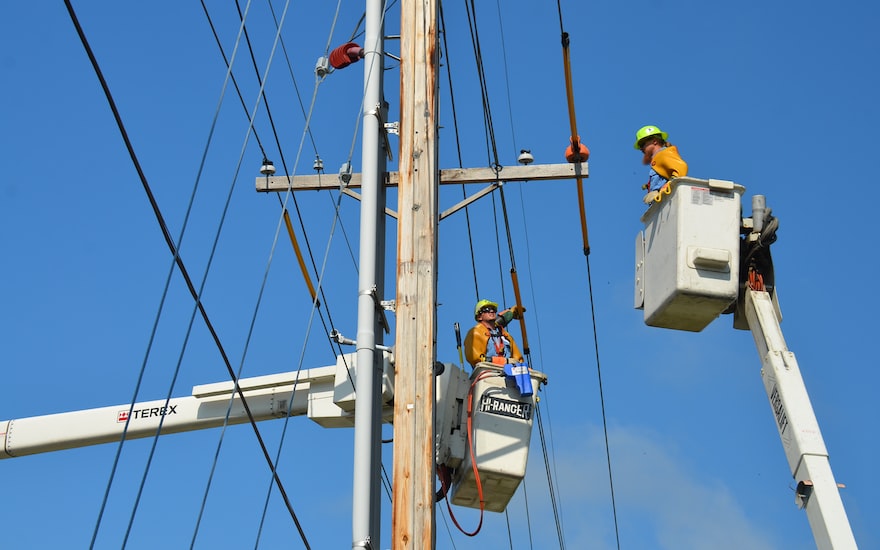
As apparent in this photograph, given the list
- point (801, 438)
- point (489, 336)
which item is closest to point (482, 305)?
point (489, 336)

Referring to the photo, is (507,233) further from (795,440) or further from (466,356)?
(795,440)

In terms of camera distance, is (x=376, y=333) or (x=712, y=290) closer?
(x=712, y=290)

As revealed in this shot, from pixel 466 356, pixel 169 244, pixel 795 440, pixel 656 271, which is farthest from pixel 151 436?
pixel 795 440

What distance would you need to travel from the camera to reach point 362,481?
7.34 meters

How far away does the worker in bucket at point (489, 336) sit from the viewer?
945 centimetres

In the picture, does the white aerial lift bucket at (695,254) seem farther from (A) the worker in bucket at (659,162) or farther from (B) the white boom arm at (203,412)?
(B) the white boom arm at (203,412)

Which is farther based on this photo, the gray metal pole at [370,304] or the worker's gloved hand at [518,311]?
the worker's gloved hand at [518,311]

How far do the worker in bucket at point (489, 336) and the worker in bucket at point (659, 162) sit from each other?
1.81 meters

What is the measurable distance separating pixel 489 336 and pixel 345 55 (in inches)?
91.4

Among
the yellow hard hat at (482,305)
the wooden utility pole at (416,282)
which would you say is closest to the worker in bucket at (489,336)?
the yellow hard hat at (482,305)

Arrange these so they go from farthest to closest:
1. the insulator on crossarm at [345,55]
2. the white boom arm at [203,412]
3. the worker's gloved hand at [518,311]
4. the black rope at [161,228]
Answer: the worker's gloved hand at [518,311] → the white boom arm at [203,412] → the insulator on crossarm at [345,55] → the black rope at [161,228]

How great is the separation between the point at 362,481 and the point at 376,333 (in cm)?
103

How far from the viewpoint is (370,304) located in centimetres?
786

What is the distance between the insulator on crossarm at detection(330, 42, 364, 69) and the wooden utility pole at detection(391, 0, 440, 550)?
2.45ft
